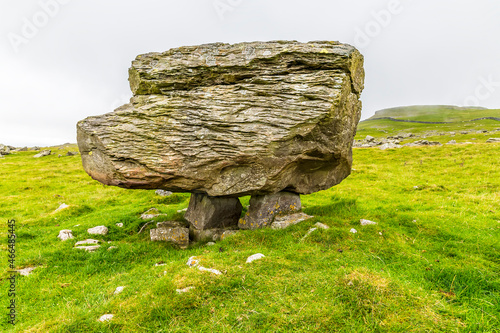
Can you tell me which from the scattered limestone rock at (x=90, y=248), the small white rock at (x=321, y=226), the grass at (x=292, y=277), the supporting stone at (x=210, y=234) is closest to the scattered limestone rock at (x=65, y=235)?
the grass at (x=292, y=277)

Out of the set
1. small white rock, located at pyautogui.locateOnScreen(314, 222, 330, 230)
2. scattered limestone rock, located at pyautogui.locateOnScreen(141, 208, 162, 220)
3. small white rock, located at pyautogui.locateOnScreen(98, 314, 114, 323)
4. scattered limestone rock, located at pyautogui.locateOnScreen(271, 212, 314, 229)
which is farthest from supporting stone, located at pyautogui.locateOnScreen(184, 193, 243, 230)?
small white rock, located at pyautogui.locateOnScreen(98, 314, 114, 323)

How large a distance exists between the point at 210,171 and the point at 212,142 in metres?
1.31

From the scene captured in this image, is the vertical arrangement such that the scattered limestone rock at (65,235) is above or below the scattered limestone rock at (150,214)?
above

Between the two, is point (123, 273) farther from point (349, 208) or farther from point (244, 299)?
point (349, 208)

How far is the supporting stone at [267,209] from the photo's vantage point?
491 inches

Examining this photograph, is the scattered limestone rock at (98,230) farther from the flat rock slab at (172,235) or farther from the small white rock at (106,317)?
the small white rock at (106,317)

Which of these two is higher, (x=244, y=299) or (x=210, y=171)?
(x=210, y=171)

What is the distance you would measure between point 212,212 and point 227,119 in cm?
498

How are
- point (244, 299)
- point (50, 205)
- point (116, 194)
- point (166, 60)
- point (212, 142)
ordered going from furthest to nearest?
point (116, 194) → point (50, 205) → point (166, 60) → point (212, 142) → point (244, 299)

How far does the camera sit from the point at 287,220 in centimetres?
1191

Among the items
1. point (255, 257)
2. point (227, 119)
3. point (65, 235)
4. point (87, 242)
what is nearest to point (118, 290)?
point (255, 257)

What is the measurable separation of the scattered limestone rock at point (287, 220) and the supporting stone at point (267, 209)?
1.36 feet

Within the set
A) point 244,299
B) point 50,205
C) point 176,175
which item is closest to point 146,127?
point 176,175

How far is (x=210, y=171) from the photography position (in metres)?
11.3
